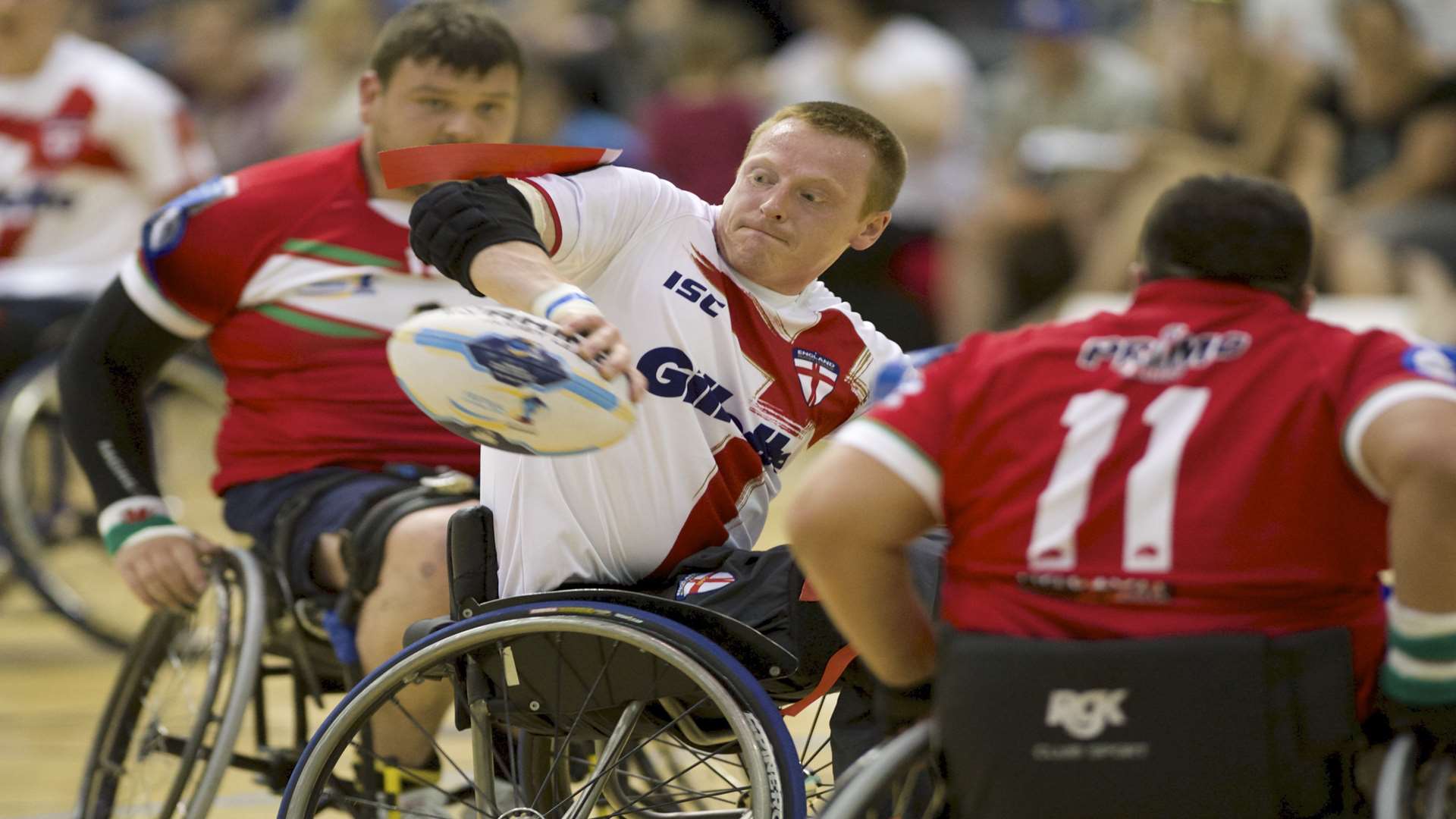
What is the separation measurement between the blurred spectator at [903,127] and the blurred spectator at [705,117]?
0.38 m

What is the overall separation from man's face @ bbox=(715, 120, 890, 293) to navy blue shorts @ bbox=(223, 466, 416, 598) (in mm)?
783

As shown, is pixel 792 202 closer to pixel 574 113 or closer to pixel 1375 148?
pixel 1375 148

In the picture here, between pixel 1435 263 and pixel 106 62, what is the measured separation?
15.1 feet

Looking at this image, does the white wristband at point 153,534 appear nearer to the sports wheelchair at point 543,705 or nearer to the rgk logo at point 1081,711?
the sports wheelchair at point 543,705

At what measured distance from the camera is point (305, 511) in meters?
3.08

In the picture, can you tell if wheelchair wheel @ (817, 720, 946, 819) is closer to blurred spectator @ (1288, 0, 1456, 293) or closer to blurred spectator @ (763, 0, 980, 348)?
blurred spectator @ (1288, 0, 1456, 293)

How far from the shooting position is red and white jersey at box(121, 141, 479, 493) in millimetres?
3225

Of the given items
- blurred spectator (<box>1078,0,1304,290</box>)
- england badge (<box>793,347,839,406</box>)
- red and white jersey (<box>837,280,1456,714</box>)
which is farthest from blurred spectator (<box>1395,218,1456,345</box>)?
red and white jersey (<box>837,280,1456,714</box>)

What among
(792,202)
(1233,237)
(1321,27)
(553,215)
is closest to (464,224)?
(553,215)

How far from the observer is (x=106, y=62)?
548cm

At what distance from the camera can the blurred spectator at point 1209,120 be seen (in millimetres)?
6961

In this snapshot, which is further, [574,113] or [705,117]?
[574,113]

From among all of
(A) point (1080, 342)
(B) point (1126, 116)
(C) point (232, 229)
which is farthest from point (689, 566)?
(B) point (1126, 116)

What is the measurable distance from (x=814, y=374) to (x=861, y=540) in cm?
75
